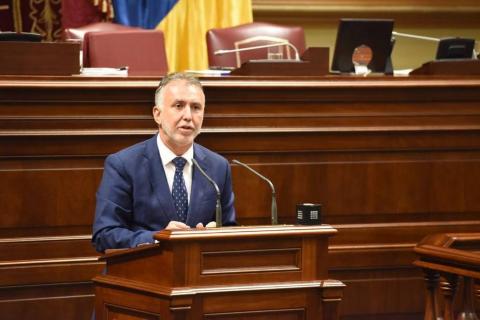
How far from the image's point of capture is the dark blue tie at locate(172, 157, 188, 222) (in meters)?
3.75

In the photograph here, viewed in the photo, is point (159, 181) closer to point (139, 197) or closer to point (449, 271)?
point (139, 197)

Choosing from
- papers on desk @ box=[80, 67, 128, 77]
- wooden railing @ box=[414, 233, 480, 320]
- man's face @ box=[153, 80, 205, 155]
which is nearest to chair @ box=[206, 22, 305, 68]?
papers on desk @ box=[80, 67, 128, 77]

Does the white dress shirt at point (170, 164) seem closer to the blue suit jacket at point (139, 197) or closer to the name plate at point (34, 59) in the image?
the blue suit jacket at point (139, 197)

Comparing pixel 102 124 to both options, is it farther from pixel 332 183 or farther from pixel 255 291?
pixel 255 291

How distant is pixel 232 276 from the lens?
3145mm

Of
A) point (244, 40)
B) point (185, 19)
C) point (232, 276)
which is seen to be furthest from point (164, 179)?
point (185, 19)

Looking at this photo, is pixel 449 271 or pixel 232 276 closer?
pixel 449 271

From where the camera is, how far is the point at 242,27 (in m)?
6.68


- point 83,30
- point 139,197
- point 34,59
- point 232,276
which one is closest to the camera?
point 232,276

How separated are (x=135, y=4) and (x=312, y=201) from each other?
3098 mm

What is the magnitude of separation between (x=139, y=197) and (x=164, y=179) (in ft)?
0.39

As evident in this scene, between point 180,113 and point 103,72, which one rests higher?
point 103,72

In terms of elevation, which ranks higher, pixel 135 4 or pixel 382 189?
pixel 135 4

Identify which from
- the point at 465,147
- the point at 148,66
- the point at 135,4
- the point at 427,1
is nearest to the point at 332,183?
the point at 465,147
